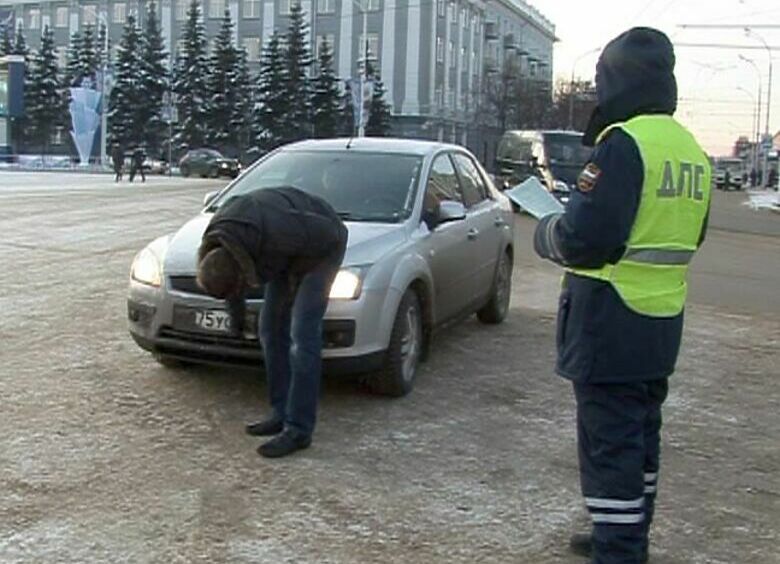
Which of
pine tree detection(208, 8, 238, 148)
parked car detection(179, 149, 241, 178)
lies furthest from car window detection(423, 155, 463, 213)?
pine tree detection(208, 8, 238, 148)

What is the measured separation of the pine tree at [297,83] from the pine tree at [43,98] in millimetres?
18270

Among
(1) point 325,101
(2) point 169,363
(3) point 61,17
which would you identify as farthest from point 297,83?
(2) point 169,363

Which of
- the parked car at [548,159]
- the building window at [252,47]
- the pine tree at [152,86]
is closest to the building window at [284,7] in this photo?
the building window at [252,47]

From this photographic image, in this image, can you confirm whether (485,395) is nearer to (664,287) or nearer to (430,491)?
(430,491)

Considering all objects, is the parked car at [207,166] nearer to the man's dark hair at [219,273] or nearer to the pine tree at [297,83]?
the pine tree at [297,83]

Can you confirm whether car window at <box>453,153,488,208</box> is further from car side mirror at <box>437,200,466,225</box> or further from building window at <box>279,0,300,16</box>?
building window at <box>279,0,300,16</box>

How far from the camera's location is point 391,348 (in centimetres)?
585

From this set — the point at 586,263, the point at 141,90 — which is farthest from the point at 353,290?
the point at 141,90

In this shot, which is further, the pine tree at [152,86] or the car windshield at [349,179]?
the pine tree at [152,86]

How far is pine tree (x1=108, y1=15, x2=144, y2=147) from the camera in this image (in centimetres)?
7250

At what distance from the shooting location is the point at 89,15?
292 feet

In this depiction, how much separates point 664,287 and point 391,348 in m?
2.59

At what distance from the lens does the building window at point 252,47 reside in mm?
81562

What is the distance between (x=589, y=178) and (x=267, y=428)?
2569 millimetres
